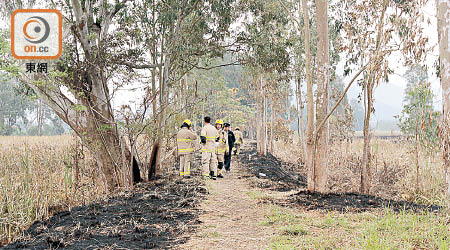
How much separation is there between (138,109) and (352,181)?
26.6 feet

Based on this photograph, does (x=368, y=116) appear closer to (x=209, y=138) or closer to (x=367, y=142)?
(x=367, y=142)

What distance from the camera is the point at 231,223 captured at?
616 centimetres

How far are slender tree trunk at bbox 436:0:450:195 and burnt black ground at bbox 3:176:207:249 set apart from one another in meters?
3.77

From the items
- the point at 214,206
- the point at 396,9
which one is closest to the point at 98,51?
the point at 214,206

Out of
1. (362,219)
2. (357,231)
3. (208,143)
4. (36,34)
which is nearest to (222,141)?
(208,143)

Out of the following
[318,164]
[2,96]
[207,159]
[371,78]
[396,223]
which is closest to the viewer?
[396,223]

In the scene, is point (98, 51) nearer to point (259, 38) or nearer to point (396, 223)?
point (259, 38)

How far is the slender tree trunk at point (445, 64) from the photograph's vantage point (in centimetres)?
444

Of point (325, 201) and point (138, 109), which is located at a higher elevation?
point (138, 109)

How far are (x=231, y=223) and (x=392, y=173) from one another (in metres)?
9.43

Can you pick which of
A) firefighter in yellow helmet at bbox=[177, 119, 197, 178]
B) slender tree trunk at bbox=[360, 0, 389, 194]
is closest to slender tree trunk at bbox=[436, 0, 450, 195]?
slender tree trunk at bbox=[360, 0, 389, 194]

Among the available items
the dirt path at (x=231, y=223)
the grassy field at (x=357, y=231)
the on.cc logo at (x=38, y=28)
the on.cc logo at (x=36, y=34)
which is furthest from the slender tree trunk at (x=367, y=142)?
the on.cc logo at (x=38, y=28)

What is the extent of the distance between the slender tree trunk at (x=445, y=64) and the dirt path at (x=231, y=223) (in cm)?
263

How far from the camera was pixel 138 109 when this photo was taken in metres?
8.90
